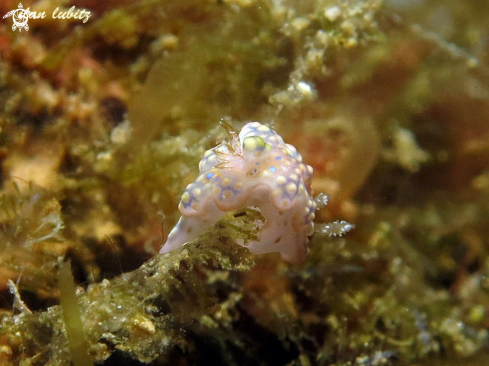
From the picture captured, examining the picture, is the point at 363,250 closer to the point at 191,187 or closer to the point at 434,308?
the point at 434,308

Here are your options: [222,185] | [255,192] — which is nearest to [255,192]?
[255,192]

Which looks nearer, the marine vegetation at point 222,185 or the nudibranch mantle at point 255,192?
the nudibranch mantle at point 255,192

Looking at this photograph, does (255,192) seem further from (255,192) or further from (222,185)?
(222,185)

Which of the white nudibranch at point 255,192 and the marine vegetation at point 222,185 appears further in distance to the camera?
the marine vegetation at point 222,185
